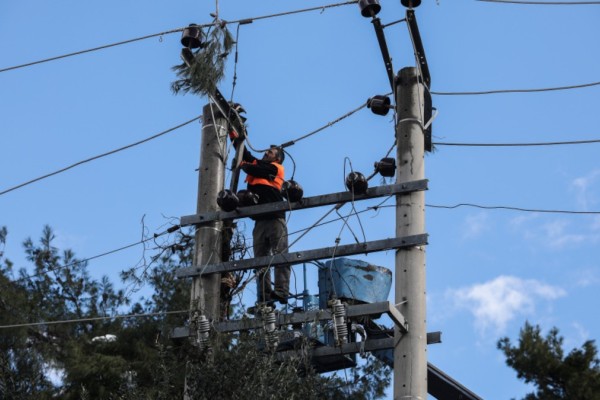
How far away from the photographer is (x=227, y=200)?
12.6 meters

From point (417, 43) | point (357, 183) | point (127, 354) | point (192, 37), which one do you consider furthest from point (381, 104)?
point (127, 354)

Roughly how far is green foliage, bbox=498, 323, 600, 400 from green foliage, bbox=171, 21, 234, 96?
4.31m

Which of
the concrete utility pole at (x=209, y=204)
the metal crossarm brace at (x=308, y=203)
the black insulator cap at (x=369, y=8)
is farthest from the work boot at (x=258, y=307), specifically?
the black insulator cap at (x=369, y=8)

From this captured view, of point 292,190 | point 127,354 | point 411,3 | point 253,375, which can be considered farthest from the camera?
point 127,354

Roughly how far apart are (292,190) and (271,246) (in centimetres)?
95

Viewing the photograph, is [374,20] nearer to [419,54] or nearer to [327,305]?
[419,54]

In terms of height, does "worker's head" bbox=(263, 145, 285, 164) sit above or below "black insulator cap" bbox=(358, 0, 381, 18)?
below

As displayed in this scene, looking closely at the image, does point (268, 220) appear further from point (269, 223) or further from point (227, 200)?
point (227, 200)

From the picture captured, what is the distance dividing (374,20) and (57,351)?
392 inches

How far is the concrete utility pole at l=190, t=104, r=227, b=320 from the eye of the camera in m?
12.4

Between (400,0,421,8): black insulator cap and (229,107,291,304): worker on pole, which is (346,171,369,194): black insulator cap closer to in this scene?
(229,107,291,304): worker on pole

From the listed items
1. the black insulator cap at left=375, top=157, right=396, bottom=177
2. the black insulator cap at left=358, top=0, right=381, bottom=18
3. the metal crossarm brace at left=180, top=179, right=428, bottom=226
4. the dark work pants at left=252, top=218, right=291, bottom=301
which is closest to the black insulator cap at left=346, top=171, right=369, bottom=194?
the metal crossarm brace at left=180, top=179, right=428, bottom=226

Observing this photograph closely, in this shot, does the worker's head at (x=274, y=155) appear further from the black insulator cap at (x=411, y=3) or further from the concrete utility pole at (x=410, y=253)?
the black insulator cap at (x=411, y=3)

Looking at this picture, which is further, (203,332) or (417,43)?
(417,43)
